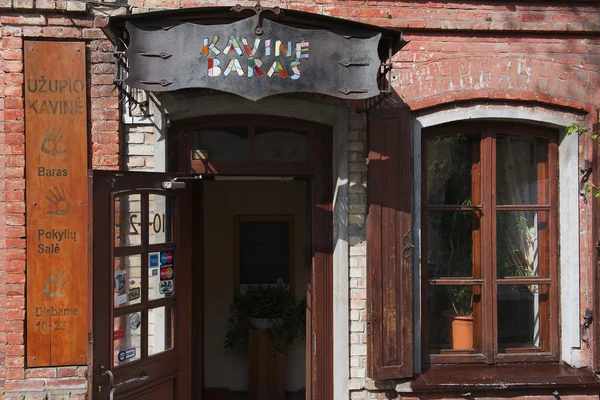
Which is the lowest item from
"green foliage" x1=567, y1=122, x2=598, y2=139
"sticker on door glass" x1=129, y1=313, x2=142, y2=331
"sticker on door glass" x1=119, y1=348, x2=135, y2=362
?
"sticker on door glass" x1=119, y1=348, x2=135, y2=362

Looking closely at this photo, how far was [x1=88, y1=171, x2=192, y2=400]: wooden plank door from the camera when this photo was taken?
3217 millimetres

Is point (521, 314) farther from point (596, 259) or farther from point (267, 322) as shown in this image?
point (267, 322)

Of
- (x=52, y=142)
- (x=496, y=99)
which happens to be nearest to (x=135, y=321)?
(x=52, y=142)

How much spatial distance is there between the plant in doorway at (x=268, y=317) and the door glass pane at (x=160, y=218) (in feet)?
7.51

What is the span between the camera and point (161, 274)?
12.3 ft

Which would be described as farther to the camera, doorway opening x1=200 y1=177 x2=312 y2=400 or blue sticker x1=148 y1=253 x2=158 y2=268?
doorway opening x1=200 y1=177 x2=312 y2=400

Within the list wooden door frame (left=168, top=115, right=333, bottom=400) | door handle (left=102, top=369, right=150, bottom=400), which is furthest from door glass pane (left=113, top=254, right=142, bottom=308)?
wooden door frame (left=168, top=115, right=333, bottom=400)

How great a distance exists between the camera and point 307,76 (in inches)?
129

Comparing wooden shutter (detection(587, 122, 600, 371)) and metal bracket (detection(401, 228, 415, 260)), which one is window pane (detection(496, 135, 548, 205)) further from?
metal bracket (detection(401, 228, 415, 260))

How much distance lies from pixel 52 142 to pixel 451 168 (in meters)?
2.95

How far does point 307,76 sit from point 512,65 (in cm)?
168

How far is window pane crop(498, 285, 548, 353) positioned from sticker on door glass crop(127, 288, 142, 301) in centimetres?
272

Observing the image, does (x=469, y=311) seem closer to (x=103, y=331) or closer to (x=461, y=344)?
(x=461, y=344)

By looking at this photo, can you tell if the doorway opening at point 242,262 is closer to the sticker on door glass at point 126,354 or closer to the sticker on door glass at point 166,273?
the sticker on door glass at point 166,273
